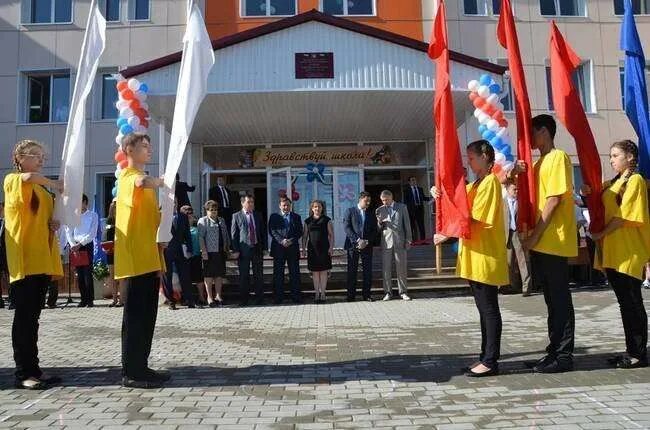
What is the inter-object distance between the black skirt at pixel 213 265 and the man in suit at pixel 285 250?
1007 millimetres

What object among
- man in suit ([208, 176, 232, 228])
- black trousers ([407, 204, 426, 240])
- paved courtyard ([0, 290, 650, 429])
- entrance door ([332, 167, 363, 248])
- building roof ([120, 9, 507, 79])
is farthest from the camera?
entrance door ([332, 167, 363, 248])

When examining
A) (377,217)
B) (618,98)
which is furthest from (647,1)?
(377,217)

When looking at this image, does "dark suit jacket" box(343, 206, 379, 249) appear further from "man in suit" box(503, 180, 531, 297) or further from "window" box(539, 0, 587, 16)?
"window" box(539, 0, 587, 16)

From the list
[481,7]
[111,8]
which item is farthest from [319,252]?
[111,8]

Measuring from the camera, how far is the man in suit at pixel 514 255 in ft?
34.1

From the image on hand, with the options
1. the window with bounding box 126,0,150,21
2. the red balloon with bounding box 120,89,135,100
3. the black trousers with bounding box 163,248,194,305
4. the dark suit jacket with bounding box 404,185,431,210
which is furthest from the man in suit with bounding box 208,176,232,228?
the window with bounding box 126,0,150,21

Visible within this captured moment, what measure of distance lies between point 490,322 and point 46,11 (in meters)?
19.2

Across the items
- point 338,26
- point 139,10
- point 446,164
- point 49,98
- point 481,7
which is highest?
point 139,10

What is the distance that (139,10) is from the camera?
1848 cm

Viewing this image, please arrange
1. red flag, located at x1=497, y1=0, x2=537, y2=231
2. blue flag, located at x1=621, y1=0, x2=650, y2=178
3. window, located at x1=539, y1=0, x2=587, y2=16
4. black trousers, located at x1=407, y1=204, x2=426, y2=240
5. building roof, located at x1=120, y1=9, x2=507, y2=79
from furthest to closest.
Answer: window, located at x1=539, y1=0, x2=587, y2=16, black trousers, located at x1=407, y1=204, x2=426, y2=240, building roof, located at x1=120, y1=9, x2=507, y2=79, blue flag, located at x1=621, y1=0, x2=650, y2=178, red flag, located at x1=497, y1=0, x2=537, y2=231

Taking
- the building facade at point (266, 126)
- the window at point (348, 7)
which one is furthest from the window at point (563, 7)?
the window at point (348, 7)

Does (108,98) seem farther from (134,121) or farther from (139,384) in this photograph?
(139,384)

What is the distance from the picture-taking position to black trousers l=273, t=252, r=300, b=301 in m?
10.6

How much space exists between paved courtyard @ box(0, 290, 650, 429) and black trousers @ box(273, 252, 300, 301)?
9.25ft
